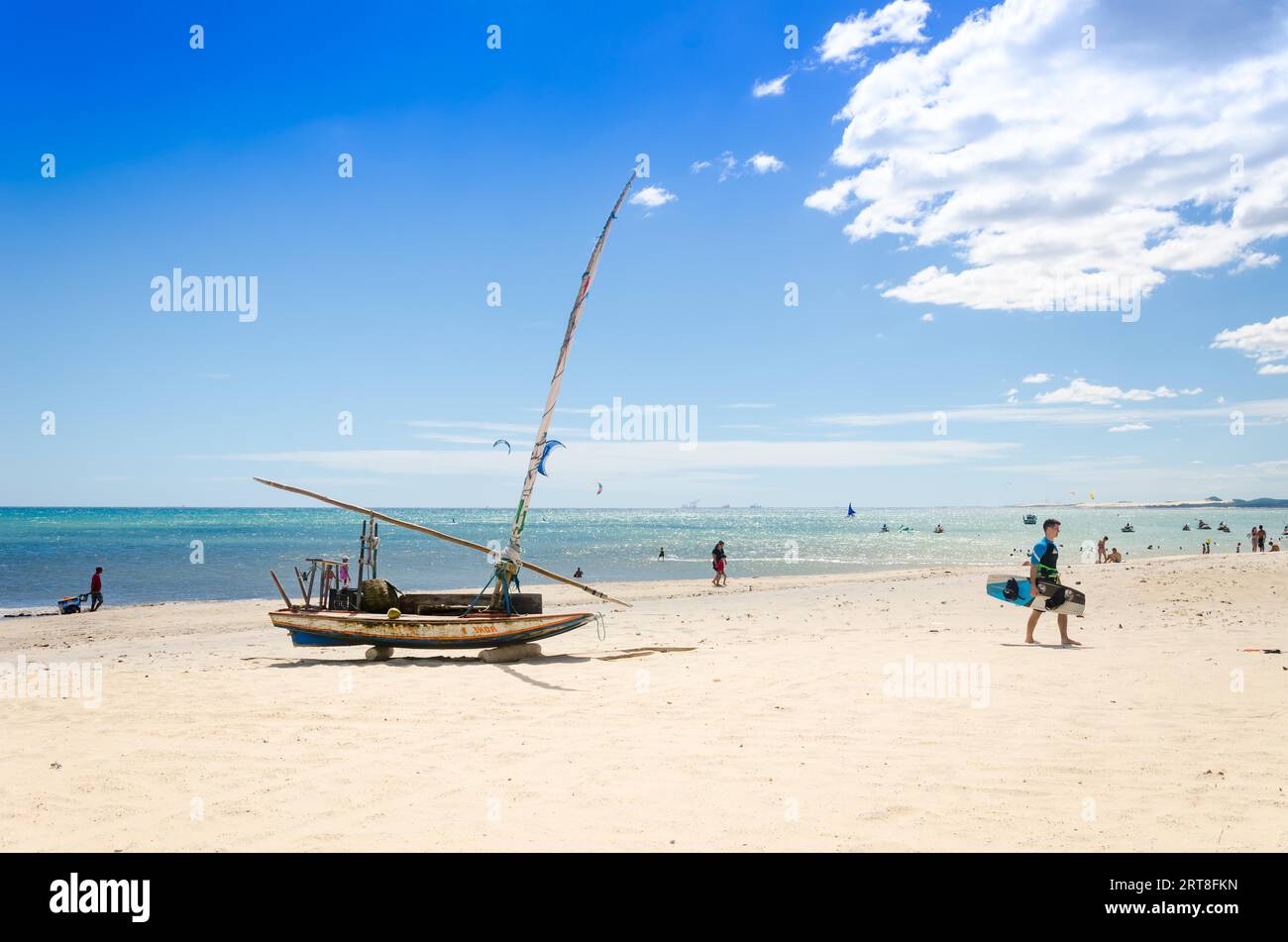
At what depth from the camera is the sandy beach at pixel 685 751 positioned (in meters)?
5.71

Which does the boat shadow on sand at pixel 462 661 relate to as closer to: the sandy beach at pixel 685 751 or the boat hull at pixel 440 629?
the sandy beach at pixel 685 751

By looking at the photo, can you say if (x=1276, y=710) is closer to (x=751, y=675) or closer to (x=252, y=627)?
(x=751, y=675)

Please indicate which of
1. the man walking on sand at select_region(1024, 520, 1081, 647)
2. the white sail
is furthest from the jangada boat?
the man walking on sand at select_region(1024, 520, 1081, 647)

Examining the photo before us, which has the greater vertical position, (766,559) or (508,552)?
(508,552)

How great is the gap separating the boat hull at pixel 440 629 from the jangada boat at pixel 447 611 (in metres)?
0.02

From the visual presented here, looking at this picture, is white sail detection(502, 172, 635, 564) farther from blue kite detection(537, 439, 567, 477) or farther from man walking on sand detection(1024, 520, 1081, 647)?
man walking on sand detection(1024, 520, 1081, 647)

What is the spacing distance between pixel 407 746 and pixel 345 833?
237 cm

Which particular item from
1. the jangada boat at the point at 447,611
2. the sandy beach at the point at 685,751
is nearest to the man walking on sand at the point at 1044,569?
the sandy beach at the point at 685,751

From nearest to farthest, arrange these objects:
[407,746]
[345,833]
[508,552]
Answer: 1. [345,833]
2. [407,746]
3. [508,552]

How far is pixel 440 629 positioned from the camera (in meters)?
14.4
